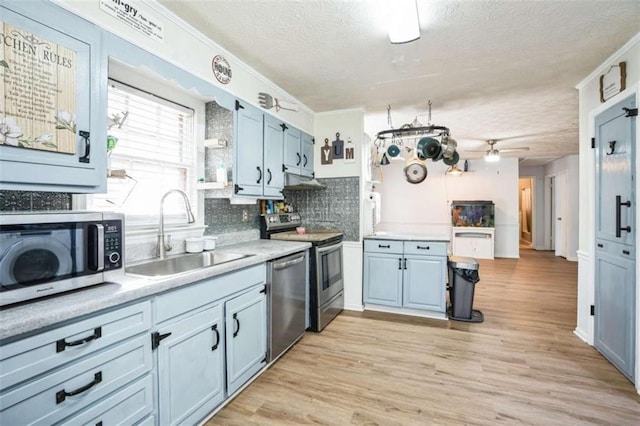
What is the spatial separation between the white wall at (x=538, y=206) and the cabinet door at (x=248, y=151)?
8.92 m

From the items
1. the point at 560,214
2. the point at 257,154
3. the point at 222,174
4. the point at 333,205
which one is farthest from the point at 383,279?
the point at 560,214

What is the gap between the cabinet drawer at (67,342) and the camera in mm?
961

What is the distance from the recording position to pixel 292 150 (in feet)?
11.1

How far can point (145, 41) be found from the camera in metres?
1.76

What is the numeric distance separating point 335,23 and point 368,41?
0.34 meters

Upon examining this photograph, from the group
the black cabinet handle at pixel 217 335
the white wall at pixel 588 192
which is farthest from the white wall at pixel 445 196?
the black cabinet handle at pixel 217 335

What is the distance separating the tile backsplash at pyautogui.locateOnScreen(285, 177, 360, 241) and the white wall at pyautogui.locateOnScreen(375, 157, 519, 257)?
442 centimetres

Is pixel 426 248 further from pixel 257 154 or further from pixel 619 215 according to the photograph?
pixel 257 154

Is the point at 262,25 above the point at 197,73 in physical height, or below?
above

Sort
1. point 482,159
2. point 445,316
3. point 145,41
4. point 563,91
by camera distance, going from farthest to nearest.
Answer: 1. point 482,159
2. point 445,316
3. point 563,91
4. point 145,41

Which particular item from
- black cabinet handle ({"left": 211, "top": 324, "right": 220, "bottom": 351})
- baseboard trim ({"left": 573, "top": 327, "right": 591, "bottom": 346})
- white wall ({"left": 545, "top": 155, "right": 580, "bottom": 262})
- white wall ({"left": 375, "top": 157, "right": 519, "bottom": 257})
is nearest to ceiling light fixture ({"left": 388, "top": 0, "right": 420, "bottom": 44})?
black cabinet handle ({"left": 211, "top": 324, "right": 220, "bottom": 351})

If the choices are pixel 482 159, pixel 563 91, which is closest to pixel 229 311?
pixel 563 91

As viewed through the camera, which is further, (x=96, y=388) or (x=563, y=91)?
(x=563, y=91)

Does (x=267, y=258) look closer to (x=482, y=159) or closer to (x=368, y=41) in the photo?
(x=368, y=41)
